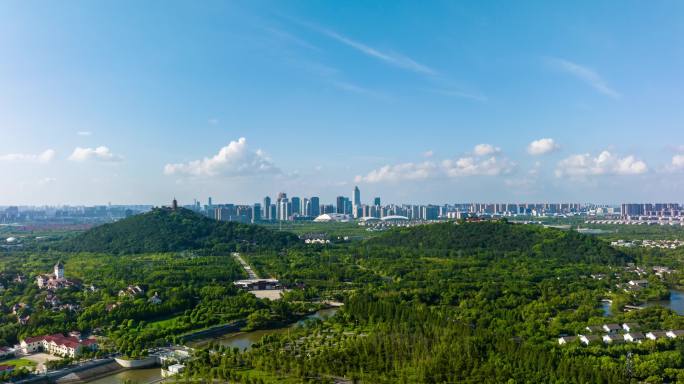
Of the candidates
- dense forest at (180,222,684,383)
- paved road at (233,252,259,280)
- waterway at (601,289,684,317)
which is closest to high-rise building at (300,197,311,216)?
paved road at (233,252,259,280)

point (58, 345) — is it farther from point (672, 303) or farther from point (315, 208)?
point (315, 208)

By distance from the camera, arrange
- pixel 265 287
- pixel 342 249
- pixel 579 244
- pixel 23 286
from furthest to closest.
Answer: pixel 342 249, pixel 579 244, pixel 265 287, pixel 23 286

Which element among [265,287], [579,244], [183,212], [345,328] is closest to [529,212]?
[579,244]

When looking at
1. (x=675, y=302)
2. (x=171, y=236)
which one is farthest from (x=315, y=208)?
(x=675, y=302)

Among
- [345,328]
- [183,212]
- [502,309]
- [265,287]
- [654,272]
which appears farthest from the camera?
[183,212]

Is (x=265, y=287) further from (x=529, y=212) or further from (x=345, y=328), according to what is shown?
Result: (x=529, y=212)
